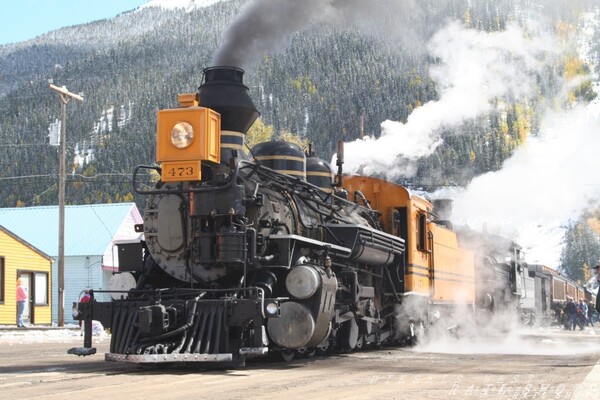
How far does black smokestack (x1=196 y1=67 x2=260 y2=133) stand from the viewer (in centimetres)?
1227

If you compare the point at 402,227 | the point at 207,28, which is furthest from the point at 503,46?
the point at 207,28

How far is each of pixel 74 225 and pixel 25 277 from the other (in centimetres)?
1034

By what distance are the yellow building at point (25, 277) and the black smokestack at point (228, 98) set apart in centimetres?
2085

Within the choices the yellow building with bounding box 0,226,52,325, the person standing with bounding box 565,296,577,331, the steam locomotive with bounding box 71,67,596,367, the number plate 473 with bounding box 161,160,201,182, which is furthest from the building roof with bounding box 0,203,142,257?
the number plate 473 with bounding box 161,160,201,182

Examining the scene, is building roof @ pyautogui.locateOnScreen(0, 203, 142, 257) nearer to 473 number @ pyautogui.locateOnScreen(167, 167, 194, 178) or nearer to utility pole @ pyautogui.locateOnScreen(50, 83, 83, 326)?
utility pole @ pyautogui.locateOnScreen(50, 83, 83, 326)

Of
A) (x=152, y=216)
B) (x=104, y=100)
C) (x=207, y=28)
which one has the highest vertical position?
(x=207, y=28)

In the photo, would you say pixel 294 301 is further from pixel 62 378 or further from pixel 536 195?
pixel 536 195

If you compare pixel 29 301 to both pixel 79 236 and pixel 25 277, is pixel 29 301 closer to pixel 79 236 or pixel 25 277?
pixel 25 277

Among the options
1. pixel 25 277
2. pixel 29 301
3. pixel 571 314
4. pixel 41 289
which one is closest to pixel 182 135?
pixel 25 277

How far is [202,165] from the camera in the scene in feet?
39.3

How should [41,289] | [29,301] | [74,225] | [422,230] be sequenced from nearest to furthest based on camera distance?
[422,230], [29,301], [41,289], [74,225]

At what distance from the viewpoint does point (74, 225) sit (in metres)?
42.9

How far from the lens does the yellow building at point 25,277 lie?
30906 millimetres

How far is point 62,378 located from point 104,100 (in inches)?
5434
